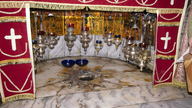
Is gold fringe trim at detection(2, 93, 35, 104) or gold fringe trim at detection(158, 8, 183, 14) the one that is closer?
gold fringe trim at detection(2, 93, 35, 104)

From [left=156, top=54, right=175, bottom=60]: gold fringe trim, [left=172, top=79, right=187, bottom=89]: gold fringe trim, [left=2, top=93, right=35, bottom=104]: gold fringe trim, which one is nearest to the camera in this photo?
[left=2, top=93, right=35, bottom=104]: gold fringe trim

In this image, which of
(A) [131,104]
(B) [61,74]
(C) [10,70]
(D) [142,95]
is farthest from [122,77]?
(C) [10,70]

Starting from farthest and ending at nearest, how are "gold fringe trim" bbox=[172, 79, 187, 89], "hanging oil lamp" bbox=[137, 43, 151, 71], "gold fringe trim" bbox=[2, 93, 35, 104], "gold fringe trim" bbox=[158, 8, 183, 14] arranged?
"hanging oil lamp" bbox=[137, 43, 151, 71]
"gold fringe trim" bbox=[172, 79, 187, 89]
"gold fringe trim" bbox=[158, 8, 183, 14]
"gold fringe trim" bbox=[2, 93, 35, 104]

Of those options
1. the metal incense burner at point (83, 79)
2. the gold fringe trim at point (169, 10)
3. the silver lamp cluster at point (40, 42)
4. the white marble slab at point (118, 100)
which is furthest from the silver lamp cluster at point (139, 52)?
the silver lamp cluster at point (40, 42)

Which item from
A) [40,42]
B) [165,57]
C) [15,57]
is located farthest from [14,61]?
[165,57]

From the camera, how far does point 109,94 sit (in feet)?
9.22

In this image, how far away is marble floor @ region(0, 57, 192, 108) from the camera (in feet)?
8.10

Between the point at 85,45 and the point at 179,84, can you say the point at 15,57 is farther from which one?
the point at 179,84

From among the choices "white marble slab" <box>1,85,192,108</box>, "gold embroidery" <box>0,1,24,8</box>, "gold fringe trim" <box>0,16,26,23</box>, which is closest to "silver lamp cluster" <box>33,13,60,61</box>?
"gold fringe trim" <box>0,16,26,23</box>

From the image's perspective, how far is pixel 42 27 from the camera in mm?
4855

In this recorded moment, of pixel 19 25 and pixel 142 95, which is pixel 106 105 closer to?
pixel 142 95

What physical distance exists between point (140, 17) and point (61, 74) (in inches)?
117

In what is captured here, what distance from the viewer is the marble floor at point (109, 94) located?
97.2 inches

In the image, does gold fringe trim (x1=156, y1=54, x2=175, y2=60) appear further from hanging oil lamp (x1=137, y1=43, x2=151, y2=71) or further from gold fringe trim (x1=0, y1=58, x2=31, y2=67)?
gold fringe trim (x1=0, y1=58, x2=31, y2=67)
